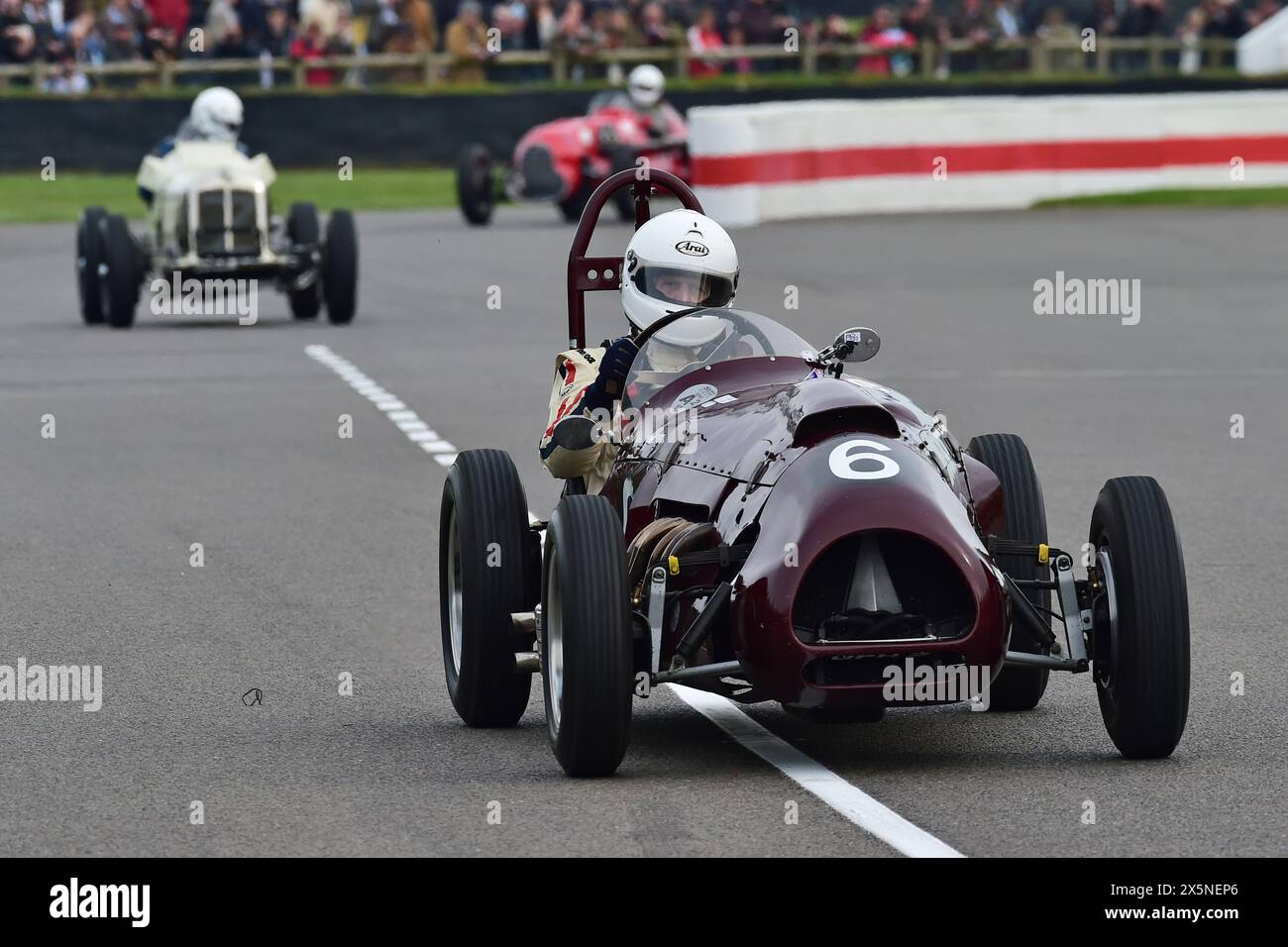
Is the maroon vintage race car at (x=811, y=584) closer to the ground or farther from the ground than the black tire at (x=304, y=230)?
farther from the ground

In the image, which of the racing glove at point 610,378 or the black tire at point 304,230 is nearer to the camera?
the racing glove at point 610,378

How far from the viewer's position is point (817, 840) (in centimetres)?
611

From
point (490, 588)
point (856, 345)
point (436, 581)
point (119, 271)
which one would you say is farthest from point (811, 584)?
point (119, 271)

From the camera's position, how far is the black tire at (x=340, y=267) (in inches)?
794

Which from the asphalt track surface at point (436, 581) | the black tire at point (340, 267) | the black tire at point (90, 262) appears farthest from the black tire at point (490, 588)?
the black tire at point (90, 262)

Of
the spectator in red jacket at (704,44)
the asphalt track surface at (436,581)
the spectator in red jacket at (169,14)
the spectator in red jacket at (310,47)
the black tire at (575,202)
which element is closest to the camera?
the asphalt track surface at (436,581)

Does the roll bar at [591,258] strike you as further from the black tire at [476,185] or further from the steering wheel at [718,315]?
the black tire at [476,185]

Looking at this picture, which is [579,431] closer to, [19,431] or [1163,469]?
[1163,469]

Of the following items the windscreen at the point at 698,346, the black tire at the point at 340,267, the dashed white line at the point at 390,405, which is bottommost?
the dashed white line at the point at 390,405

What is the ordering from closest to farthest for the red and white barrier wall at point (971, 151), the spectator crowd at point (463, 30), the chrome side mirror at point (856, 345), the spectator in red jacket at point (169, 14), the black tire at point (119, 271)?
the chrome side mirror at point (856, 345)
the black tire at point (119, 271)
the red and white barrier wall at point (971, 151)
the spectator crowd at point (463, 30)
the spectator in red jacket at point (169, 14)

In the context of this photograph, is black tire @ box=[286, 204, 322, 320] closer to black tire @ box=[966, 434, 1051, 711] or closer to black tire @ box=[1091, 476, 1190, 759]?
black tire @ box=[966, 434, 1051, 711]

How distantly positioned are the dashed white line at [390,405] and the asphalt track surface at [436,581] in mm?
135

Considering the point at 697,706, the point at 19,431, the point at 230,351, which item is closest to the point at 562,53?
the point at 230,351

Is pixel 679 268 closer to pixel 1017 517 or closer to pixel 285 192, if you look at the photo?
pixel 1017 517
